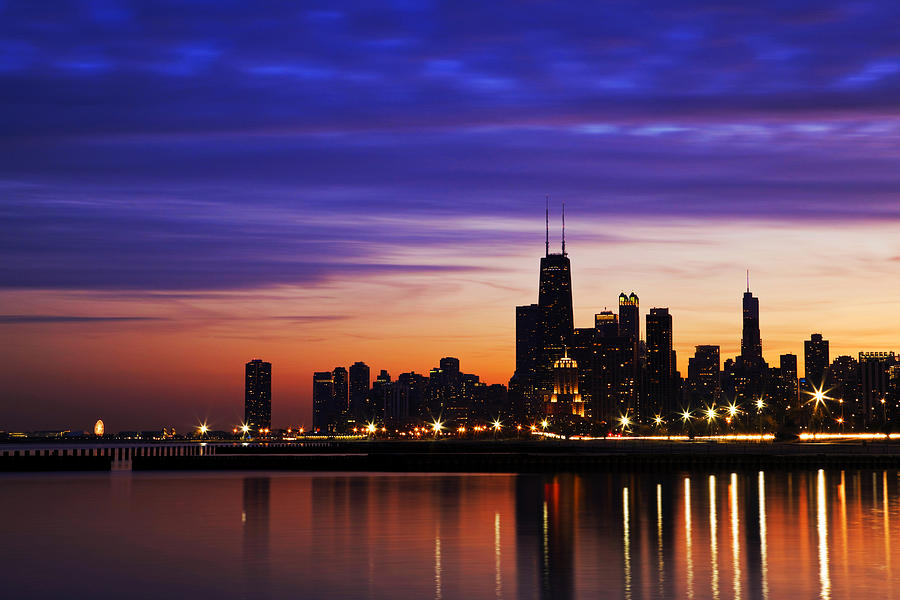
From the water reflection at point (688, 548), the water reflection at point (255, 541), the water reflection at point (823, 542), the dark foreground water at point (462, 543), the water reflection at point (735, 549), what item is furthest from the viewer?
the water reflection at point (255, 541)

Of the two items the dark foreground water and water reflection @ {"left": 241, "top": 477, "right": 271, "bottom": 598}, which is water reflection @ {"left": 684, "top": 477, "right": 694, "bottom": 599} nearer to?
the dark foreground water

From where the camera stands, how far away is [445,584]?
124ft

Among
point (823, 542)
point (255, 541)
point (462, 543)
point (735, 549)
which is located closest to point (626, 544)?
point (735, 549)

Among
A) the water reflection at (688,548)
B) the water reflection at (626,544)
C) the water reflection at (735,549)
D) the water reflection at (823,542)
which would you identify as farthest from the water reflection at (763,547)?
the water reflection at (626,544)

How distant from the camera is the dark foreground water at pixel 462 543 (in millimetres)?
37656

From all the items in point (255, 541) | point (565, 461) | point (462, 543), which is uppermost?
A: point (462, 543)

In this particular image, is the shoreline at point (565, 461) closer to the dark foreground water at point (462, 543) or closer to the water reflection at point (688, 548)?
the dark foreground water at point (462, 543)

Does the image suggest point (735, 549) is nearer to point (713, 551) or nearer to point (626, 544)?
point (713, 551)

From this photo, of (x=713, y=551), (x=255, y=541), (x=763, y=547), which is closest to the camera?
(x=713, y=551)

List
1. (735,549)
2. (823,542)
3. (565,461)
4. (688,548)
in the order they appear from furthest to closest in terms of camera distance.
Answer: (565,461), (823,542), (688,548), (735,549)

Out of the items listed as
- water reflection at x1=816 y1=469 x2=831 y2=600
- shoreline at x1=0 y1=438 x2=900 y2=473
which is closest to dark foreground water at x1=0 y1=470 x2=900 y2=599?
water reflection at x1=816 y1=469 x2=831 y2=600

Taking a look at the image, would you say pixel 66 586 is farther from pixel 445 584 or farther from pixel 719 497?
pixel 719 497

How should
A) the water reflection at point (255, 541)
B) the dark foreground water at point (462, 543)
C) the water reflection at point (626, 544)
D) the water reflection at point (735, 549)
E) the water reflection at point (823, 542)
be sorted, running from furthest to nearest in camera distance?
the water reflection at point (255, 541)
the dark foreground water at point (462, 543)
the water reflection at point (735, 549)
the water reflection at point (626, 544)
the water reflection at point (823, 542)

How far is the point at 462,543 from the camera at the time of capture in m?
51.1
